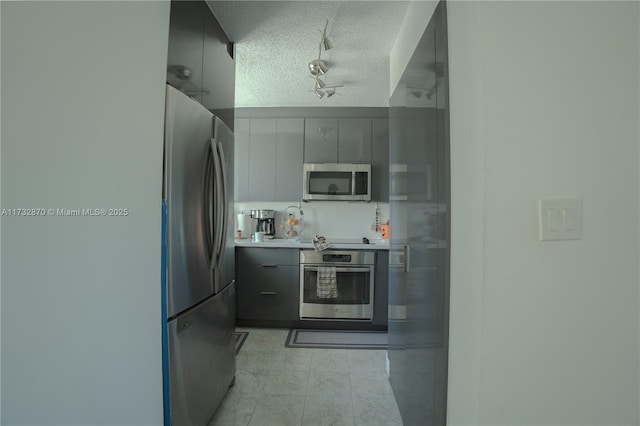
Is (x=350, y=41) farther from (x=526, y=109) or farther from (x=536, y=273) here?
(x=536, y=273)

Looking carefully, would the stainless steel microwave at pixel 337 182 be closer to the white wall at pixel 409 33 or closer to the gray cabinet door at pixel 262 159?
the gray cabinet door at pixel 262 159

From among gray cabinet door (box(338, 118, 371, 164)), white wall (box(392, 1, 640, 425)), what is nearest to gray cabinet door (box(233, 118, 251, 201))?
gray cabinet door (box(338, 118, 371, 164))

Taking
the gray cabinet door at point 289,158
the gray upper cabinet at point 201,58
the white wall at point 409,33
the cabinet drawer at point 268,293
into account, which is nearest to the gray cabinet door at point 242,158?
the gray cabinet door at point 289,158

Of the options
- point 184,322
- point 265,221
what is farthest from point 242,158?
point 184,322

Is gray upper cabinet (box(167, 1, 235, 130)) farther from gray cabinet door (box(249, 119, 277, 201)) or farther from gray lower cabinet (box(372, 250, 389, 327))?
gray lower cabinet (box(372, 250, 389, 327))

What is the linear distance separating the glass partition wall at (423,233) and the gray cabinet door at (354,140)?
1529 mm

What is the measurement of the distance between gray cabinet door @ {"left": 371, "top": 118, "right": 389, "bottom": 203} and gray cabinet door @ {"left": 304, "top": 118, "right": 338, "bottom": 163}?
0.45 metres

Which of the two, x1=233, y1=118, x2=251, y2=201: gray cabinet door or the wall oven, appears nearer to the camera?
the wall oven

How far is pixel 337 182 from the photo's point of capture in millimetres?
3330

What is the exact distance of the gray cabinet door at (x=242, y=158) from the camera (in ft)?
11.3

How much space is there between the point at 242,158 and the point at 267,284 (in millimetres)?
1522

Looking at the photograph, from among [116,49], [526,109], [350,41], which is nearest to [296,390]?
[526,109]

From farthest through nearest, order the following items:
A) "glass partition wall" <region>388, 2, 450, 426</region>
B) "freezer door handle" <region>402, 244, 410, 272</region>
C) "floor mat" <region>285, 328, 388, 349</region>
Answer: "floor mat" <region>285, 328, 388, 349</region>, "freezer door handle" <region>402, 244, 410, 272</region>, "glass partition wall" <region>388, 2, 450, 426</region>

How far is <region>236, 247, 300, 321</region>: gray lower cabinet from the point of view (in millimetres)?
3021
